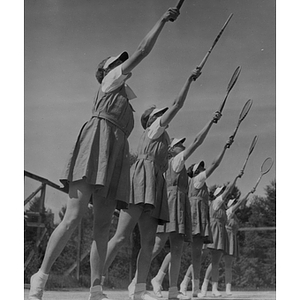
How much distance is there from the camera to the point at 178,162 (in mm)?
4812

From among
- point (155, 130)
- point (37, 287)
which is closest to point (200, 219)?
point (155, 130)

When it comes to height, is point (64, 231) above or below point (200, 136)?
below

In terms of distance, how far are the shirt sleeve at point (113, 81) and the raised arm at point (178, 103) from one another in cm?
67

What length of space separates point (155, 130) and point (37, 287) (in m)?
1.47

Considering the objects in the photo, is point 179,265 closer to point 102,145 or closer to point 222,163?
point 222,163

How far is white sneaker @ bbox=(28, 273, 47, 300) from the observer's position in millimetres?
3416

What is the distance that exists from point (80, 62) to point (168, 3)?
0.82 metres

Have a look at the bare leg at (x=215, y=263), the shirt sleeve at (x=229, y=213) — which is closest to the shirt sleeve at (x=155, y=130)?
the shirt sleeve at (x=229, y=213)

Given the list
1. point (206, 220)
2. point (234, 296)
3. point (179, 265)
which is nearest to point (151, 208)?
point (179, 265)

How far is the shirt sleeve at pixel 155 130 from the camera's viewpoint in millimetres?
4363

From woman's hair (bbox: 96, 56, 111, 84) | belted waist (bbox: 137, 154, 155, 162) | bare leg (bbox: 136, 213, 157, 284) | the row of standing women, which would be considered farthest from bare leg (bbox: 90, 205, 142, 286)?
woman's hair (bbox: 96, 56, 111, 84)

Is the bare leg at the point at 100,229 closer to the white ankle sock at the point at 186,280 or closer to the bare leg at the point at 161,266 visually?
the bare leg at the point at 161,266

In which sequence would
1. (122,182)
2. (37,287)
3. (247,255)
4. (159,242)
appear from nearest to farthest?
(37,287), (122,182), (159,242), (247,255)

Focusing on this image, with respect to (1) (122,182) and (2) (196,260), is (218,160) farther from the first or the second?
(1) (122,182)
